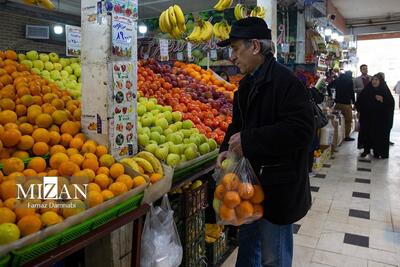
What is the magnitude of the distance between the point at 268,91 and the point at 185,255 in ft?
4.38

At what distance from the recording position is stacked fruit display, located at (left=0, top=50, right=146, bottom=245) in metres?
1.40

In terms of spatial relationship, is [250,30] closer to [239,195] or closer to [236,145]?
[236,145]

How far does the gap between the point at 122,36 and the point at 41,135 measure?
707mm

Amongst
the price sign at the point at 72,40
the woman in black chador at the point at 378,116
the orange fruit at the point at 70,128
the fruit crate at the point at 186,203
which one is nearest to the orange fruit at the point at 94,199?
the orange fruit at the point at 70,128

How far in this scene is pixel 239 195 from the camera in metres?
1.75

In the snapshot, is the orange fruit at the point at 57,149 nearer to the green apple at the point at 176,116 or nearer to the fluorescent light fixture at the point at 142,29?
Result: the green apple at the point at 176,116

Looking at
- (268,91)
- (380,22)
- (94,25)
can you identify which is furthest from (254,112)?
(380,22)

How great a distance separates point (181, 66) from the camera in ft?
15.1

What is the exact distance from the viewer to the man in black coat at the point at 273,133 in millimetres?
1647

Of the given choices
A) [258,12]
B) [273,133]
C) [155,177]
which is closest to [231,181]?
[273,133]

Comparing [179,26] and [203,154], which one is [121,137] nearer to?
[203,154]

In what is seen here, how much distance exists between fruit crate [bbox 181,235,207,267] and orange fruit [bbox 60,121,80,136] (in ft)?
3.53

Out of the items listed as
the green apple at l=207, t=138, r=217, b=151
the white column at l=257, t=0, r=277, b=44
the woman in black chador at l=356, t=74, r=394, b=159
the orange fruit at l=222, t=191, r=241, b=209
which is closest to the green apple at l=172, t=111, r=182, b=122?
the green apple at l=207, t=138, r=217, b=151

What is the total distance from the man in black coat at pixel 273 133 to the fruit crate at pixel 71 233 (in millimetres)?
606
